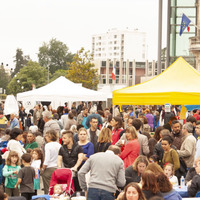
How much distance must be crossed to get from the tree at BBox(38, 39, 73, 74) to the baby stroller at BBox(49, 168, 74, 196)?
4248 inches

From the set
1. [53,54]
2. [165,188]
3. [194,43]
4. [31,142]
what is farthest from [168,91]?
[53,54]

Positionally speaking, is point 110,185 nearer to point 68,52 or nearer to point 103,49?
point 68,52

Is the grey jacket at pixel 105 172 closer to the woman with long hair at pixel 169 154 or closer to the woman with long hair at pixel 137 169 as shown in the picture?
the woman with long hair at pixel 137 169

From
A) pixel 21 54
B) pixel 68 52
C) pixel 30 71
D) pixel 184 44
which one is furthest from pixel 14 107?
pixel 21 54

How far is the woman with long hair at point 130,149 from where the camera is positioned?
31.3ft

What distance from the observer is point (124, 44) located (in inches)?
6757

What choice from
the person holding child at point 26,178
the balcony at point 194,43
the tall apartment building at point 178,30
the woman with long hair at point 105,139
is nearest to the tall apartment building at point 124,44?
the balcony at point 194,43

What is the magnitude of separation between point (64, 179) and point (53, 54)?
4318 inches

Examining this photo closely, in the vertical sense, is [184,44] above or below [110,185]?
above

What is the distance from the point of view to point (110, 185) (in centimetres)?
718

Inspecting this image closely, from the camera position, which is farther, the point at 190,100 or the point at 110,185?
the point at 190,100

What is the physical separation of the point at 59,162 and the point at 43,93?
1007 centimetres

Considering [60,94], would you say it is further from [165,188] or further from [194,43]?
[194,43]

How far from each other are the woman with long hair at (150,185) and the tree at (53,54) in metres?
110
